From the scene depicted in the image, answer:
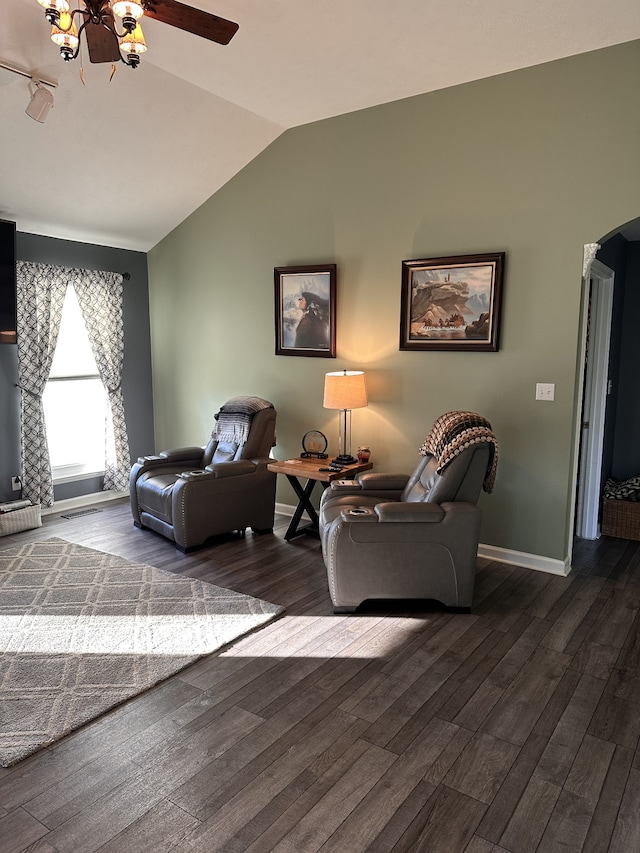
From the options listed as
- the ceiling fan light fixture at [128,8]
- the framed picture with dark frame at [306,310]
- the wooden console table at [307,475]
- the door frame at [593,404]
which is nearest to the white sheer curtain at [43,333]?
the framed picture with dark frame at [306,310]

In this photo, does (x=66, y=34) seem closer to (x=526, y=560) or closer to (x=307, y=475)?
(x=307, y=475)

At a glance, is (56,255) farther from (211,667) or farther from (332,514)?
(211,667)

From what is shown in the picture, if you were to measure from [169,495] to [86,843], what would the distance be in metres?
2.78

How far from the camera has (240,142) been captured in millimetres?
5062

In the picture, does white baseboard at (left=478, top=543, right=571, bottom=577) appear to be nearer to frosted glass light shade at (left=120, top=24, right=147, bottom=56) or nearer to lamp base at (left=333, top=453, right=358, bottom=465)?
lamp base at (left=333, top=453, right=358, bottom=465)

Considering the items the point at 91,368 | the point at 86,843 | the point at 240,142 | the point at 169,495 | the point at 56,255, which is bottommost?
the point at 86,843

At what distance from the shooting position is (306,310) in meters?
5.16

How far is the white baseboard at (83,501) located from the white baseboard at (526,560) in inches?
144

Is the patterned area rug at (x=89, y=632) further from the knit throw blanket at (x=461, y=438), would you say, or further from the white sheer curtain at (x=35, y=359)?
the knit throw blanket at (x=461, y=438)

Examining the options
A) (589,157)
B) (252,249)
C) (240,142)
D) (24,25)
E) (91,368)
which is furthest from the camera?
(91,368)

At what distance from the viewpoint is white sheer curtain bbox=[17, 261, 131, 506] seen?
5.23 m

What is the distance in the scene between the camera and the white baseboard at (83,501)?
560cm

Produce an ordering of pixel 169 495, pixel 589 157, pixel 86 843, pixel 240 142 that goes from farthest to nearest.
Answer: pixel 240 142, pixel 169 495, pixel 589 157, pixel 86 843

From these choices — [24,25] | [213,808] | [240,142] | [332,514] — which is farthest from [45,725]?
[240,142]
